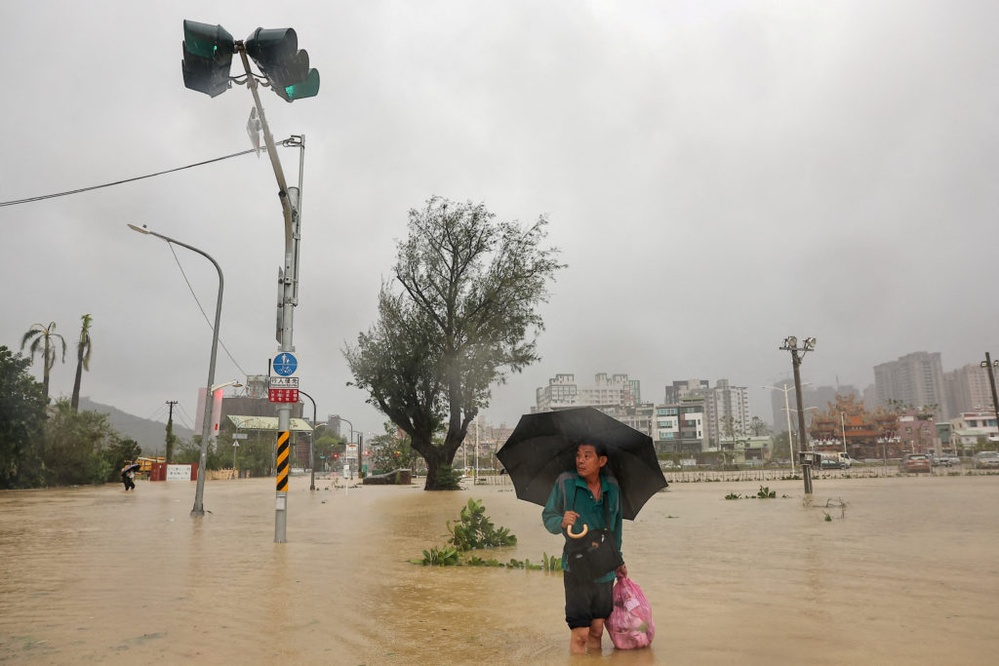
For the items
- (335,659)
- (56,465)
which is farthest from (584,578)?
(56,465)

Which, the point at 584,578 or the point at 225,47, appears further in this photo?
the point at 225,47

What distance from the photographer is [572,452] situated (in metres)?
5.14

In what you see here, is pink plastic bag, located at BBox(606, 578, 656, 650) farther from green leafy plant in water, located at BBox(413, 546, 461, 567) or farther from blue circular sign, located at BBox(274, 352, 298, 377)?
blue circular sign, located at BBox(274, 352, 298, 377)

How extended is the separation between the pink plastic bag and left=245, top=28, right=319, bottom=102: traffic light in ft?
19.4

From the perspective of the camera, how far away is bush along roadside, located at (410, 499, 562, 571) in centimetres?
1027

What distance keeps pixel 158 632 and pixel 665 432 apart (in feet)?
446

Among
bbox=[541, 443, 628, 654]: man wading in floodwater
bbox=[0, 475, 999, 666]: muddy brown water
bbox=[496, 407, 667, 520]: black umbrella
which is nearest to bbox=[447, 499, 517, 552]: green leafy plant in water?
bbox=[0, 475, 999, 666]: muddy brown water

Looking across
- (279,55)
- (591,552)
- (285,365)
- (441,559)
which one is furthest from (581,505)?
(285,365)

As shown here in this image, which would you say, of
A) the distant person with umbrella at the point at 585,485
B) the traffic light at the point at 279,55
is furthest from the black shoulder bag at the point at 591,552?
the traffic light at the point at 279,55

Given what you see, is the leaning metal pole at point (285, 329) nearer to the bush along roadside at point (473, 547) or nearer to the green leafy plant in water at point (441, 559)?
the bush along roadside at point (473, 547)

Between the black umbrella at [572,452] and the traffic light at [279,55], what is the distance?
458 centimetres

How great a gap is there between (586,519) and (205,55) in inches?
230

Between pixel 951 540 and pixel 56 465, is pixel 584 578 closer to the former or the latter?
pixel 951 540

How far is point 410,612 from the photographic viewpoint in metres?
7.02
